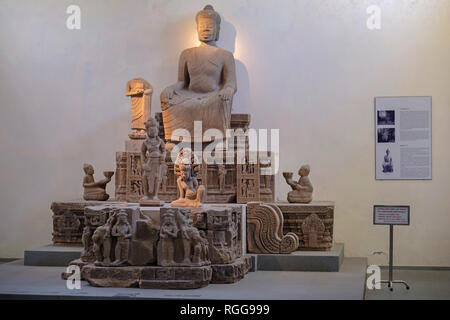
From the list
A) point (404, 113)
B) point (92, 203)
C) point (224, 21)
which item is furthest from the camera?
point (224, 21)

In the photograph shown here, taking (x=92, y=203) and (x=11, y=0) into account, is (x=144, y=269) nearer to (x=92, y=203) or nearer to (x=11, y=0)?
(x=92, y=203)

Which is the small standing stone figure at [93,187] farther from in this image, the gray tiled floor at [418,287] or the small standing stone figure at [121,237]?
the gray tiled floor at [418,287]

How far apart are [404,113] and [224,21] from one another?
3278mm

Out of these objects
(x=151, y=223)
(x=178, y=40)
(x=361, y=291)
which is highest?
(x=178, y=40)

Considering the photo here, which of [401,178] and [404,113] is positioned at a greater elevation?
[404,113]

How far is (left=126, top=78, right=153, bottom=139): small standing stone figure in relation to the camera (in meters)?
11.1

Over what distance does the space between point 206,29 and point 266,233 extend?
3.61m

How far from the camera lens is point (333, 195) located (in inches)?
461

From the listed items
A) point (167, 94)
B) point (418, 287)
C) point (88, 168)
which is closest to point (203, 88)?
point (167, 94)

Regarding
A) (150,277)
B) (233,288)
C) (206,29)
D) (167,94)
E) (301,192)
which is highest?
(206,29)

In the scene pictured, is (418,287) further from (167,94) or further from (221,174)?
(167,94)

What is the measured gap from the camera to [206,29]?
38.3 feet

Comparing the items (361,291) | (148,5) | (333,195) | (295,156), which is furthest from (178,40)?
(361,291)

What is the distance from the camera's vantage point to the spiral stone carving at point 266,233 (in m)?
9.81
